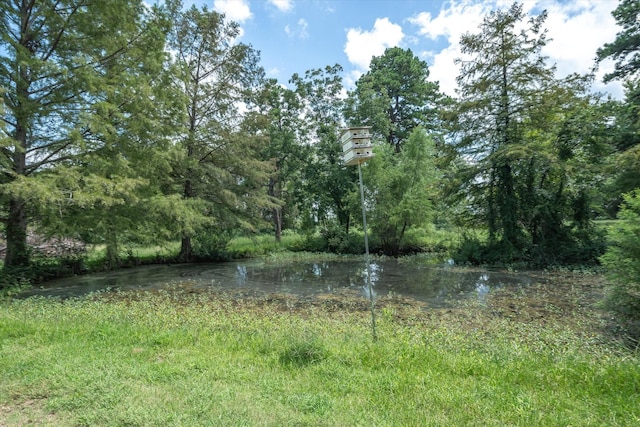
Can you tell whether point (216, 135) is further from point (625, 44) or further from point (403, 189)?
point (625, 44)

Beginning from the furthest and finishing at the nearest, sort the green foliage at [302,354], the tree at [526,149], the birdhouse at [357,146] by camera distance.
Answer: the tree at [526,149]
the birdhouse at [357,146]
the green foliage at [302,354]

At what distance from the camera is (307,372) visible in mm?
3383

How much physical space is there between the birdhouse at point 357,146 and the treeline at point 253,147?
4026mm

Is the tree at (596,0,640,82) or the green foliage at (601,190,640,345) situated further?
the tree at (596,0,640,82)

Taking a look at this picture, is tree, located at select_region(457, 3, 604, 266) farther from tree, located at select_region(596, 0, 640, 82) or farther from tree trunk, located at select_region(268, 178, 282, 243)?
tree trunk, located at select_region(268, 178, 282, 243)

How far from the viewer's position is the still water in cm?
864

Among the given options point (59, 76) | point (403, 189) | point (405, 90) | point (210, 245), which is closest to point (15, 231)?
point (59, 76)

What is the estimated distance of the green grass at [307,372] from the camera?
8.39 feet

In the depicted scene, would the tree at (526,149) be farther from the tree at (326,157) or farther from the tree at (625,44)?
the tree at (326,157)

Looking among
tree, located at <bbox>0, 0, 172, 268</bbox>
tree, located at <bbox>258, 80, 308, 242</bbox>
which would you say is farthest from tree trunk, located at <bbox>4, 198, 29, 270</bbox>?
tree, located at <bbox>258, 80, 308, 242</bbox>

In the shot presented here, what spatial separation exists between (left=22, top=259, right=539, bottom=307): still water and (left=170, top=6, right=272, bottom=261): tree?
355 centimetres

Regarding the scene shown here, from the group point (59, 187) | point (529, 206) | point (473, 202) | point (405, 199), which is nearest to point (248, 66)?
point (405, 199)

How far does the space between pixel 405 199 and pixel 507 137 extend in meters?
4.85

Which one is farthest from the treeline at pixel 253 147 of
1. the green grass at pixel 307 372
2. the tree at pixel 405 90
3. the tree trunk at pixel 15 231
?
the tree at pixel 405 90
